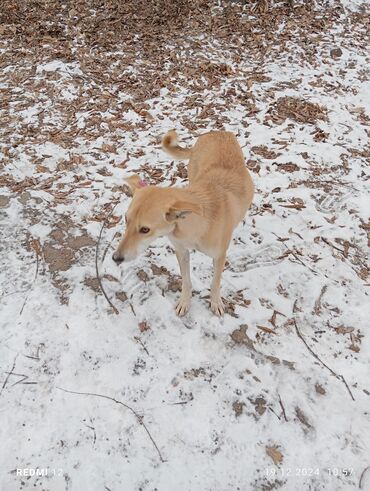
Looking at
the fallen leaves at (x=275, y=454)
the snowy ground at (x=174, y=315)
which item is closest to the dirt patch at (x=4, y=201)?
the snowy ground at (x=174, y=315)

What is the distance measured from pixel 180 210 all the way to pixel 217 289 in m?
1.26

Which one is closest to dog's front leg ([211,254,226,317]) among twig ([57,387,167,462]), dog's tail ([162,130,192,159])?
twig ([57,387,167,462])

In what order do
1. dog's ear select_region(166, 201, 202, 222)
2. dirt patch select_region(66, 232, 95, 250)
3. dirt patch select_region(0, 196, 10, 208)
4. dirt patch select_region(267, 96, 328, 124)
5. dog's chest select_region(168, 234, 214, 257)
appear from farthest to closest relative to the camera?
dirt patch select_region(267, 96, 328, 124)
dirt patch select_region(0, 196, 10, 208)
dirt patch select_region(66, 232, 95, 250)
dog's chest select_region(168, 234, 214, 257)
dog's ear select_region(166, 201, 202, 222)

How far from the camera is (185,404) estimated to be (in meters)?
3.26

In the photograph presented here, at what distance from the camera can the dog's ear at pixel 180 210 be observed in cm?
284

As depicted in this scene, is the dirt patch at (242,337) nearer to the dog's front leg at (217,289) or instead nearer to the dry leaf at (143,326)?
the dog's front leg at (217,289)

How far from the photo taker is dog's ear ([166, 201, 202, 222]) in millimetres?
2844

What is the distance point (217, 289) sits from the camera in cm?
380

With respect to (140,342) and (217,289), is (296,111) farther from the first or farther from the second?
(140,342)

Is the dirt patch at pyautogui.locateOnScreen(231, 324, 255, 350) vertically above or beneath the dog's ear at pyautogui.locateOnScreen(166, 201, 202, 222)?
beneath

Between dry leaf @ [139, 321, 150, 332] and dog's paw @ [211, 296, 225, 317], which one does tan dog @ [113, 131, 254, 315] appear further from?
dry leaf @ [139, 321, 150, 332]

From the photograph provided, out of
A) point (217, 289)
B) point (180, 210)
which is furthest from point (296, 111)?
point (180, 210)

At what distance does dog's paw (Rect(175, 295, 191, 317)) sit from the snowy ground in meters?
0.09

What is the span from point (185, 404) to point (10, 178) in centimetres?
399
